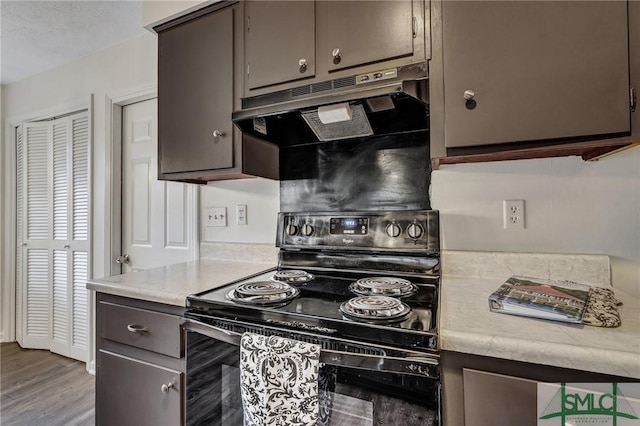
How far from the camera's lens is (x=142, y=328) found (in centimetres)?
113

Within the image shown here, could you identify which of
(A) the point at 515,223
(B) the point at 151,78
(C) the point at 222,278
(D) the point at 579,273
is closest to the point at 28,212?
(B) the point at 151,78

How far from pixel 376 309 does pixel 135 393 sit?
1010 mm

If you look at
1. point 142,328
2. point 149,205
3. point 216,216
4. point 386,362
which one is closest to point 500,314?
point 386,362

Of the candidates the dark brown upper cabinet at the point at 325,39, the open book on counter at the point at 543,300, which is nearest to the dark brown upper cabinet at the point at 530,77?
the dark brown upper cabinet at the point at 325,39

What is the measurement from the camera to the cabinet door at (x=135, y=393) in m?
1.07

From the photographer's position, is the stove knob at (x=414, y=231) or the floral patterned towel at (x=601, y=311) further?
the stove knob at (x=414, y=231)

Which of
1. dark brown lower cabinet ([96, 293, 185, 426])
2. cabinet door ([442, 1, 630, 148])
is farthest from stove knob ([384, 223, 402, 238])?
dark brown lower cabinet ([96, 293, 185, 426])

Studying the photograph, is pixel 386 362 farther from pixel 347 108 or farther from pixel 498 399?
pixel 347 108

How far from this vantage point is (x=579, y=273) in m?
1.12

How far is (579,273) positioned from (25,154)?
161 inches

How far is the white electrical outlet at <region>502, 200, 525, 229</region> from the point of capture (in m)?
1.21

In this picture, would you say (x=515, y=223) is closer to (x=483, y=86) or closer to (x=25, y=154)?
(x=483, y=86)

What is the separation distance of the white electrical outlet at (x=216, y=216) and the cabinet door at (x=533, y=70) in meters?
1.32

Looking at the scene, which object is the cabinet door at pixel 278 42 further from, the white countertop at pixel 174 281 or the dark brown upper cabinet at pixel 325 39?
the white countertop at pixel 174 281
